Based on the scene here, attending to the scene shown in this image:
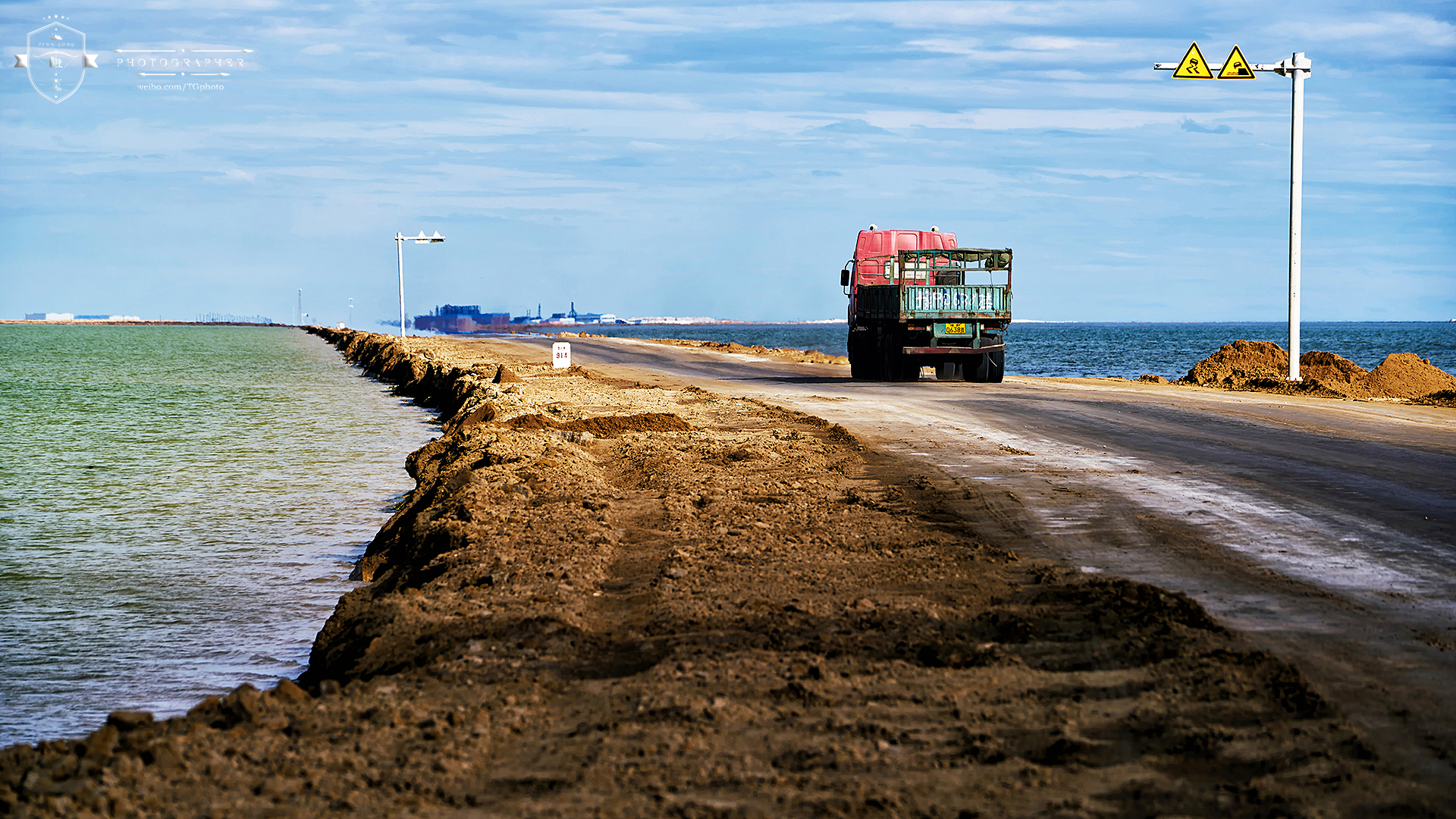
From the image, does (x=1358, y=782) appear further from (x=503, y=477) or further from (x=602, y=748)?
(x=503, y=477)

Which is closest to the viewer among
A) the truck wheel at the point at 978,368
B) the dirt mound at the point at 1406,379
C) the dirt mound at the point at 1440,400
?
the dirt mound at the point at 1440,400

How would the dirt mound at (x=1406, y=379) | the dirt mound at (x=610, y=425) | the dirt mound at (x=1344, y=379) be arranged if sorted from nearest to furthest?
the dirt mound at (x=610, y=425) < the dirt mound at (x=1344, y=379) < the dirt mound at (x=1406, y=379)

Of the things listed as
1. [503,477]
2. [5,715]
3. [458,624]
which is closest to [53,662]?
[5,715]

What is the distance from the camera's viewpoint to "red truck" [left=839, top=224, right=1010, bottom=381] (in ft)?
86.2

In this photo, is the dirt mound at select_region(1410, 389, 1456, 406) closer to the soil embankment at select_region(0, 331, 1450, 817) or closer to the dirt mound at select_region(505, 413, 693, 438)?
the dirt mound at select_region(505, 413, 693, 438)

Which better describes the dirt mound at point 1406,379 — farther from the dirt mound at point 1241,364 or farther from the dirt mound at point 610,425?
the dirt mound at point 610,425

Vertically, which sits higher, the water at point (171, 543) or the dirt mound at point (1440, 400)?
the dirt mound at point (1440, 400)

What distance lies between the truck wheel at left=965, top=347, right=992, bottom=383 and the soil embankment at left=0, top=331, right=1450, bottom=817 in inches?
752

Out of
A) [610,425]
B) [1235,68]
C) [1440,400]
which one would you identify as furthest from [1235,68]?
[610,425]

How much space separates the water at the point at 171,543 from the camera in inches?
277

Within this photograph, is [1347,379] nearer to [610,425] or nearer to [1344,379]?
[1344,379]

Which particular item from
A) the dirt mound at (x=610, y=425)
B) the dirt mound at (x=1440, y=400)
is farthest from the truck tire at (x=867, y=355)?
the dirt mound at (x=610, y=425)

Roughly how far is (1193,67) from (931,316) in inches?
290

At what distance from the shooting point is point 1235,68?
74.0 ft
